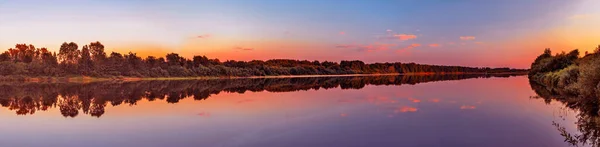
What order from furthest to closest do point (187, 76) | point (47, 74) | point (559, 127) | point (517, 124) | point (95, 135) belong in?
1. point (187, 76)
2. point (47, 74)
3. point (517, 124)
4. point (559, 127)
5. point (95, 135)

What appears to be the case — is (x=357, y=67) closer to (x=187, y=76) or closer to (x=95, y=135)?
(x=187, y=76)

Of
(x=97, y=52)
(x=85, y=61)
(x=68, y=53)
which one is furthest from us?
(x=97, y=52)

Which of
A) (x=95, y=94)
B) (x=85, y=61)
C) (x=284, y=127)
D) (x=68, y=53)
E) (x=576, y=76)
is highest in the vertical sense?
(x=68, y=53)

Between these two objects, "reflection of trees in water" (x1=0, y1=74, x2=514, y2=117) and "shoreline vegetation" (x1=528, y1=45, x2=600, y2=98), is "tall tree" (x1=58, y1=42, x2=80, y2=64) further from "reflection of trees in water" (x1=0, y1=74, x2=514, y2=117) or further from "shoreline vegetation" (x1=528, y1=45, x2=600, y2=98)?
"shoreline vegetation" (x1=528, y1=45, x2=600, y2=98)

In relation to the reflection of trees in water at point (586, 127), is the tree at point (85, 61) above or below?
above

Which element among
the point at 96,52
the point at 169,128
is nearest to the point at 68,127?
the point at 169,128

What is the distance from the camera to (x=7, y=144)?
12.0 m

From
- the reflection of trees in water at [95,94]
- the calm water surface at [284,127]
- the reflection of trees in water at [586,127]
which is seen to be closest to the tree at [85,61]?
the reflection of trees in water at [95,94]

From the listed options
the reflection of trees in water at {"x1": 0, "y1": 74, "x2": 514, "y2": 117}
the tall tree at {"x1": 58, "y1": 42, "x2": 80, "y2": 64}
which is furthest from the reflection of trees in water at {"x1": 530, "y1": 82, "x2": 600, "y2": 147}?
the tall tree at {"x1": 58, "y1": 42, "x2": 80, "y2": 64}

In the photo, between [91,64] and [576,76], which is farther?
[91,64]

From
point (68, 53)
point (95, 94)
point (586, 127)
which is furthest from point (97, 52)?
point (586, 127)

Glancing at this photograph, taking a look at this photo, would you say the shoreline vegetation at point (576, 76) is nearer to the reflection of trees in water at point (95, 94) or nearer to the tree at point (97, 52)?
the reflection of trees in water at point (95, 94)

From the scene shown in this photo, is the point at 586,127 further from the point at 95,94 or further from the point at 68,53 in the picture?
the point at 68,53

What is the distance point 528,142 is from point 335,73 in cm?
15451
